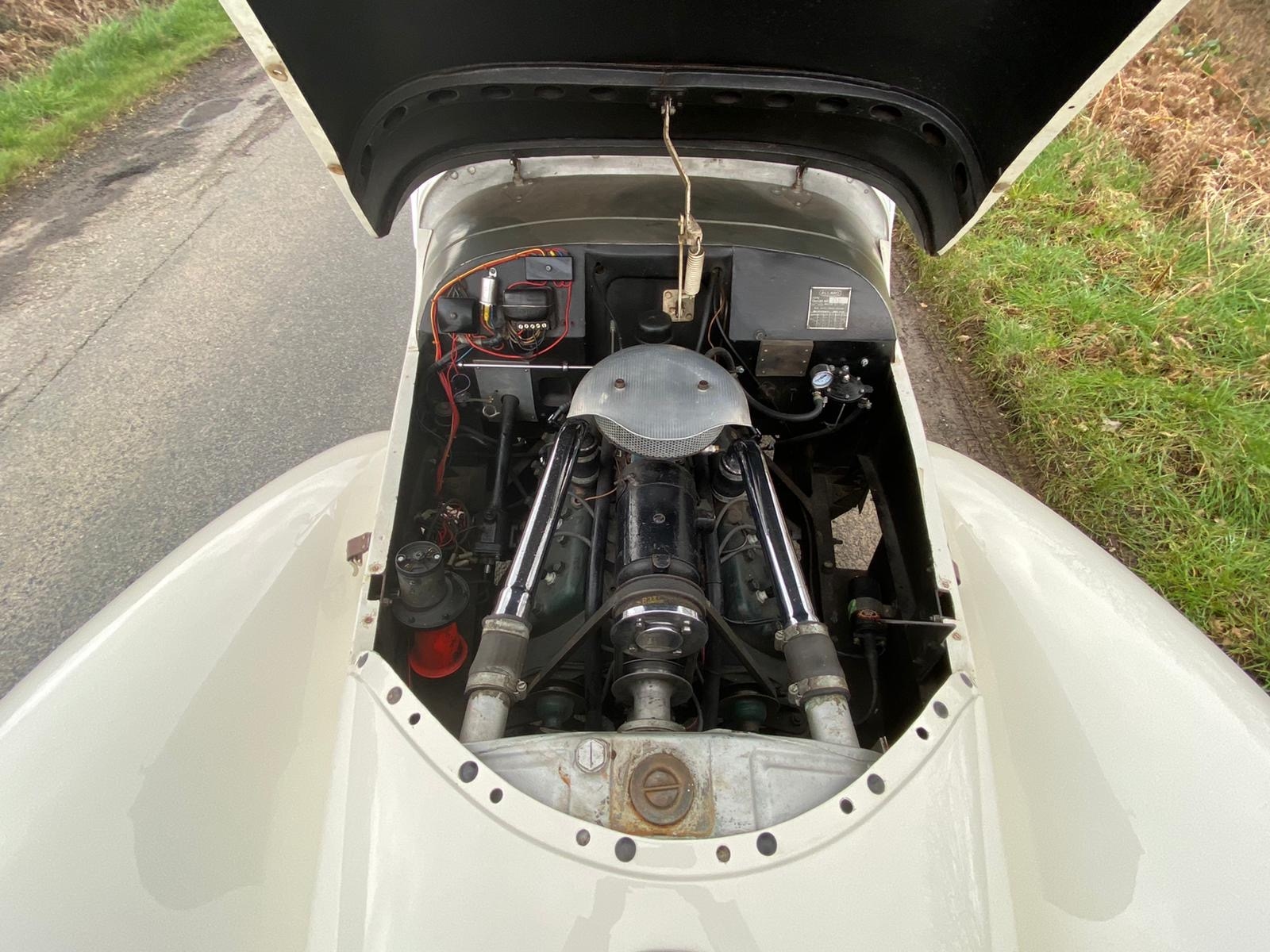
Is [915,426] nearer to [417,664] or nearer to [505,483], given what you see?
[505,483]

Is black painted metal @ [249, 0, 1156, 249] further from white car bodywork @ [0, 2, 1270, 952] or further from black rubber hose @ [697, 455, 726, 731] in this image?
black rubber hose @ [697, 455, 726, 731]

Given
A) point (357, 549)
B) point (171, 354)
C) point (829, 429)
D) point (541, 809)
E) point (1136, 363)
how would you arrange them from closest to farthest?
1. point (541, 809)
2. point (357, 549)
3. point (829, 429)
4. point (1136, 363)
5. point (171, 354)

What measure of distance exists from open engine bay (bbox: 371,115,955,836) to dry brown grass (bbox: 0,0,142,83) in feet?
23.5

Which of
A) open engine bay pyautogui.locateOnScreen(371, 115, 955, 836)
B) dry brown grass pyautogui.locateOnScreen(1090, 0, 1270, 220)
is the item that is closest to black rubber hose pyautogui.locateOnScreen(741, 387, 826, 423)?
open engine bay pyautogui.locateOnScreen(371, 115, 955, 836)

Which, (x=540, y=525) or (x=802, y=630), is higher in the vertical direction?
(x=540, y=525)

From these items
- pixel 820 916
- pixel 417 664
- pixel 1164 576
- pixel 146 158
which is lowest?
pixel 820 916

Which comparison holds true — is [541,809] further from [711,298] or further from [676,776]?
[711,298]

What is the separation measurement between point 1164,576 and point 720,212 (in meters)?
2.44

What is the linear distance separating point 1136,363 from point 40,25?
31.6 feet

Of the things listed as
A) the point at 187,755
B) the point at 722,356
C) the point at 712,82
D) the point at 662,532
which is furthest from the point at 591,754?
the point at 712,82

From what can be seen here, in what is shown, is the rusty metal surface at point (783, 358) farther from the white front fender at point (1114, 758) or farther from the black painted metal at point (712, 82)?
the white front fender at point (1114, 758)

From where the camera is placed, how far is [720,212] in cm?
229

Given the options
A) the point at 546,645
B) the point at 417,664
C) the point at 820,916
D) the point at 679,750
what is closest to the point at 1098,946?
the point at 820,916

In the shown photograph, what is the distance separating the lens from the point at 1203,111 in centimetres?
542
